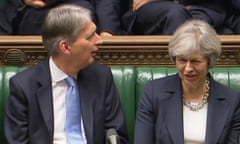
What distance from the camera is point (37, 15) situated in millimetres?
3123

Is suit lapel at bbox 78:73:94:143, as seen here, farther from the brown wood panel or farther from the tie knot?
the brown wood panel

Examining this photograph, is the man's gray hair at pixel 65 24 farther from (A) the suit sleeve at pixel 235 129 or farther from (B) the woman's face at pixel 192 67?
(A) the suit sleeve at pixel 235 129

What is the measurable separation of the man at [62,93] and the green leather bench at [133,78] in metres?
0.30

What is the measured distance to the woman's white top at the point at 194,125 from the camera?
2408mm

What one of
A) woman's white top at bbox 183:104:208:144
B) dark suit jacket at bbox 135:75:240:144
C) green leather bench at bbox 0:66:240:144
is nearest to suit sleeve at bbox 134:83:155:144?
dark suit jacket at bbox 135:75:240:144

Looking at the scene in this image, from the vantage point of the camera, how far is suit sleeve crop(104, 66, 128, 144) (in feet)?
8.13

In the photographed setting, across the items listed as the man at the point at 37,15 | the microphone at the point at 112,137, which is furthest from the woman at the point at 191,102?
the man at the point at 37,15

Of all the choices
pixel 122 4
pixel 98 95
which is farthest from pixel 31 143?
pixel 122 4

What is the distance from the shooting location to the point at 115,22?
3180 mm

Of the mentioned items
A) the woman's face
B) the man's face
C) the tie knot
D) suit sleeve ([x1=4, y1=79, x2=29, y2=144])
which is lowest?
suit sleeve ([x1=4, y1=79, x2=29, y2=144])

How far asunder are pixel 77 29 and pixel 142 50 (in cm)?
62

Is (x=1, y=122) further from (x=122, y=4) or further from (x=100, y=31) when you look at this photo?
(x=122, y=4)

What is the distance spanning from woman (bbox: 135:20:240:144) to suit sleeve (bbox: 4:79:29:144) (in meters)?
0.38

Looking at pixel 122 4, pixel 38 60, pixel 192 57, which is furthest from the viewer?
pixel 122 4
